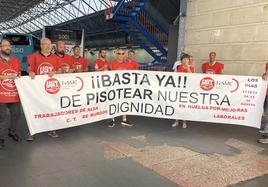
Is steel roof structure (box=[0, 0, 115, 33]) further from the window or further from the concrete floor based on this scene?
the concrete floor

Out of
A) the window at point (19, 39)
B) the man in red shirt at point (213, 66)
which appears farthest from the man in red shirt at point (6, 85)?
the window at point (19, 39)

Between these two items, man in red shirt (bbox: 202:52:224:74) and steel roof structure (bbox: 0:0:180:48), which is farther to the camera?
steel roof structure (bbox: 0:0:180:48)

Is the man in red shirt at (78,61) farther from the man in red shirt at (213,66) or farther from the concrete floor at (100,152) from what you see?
the man in red shirt at (213,66)

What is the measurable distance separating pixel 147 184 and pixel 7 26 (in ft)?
219

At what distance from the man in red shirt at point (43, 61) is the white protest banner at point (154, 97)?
0.72 ft

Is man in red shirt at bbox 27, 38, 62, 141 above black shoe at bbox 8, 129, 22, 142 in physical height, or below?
above

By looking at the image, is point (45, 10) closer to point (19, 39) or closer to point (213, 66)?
point (19, 39)

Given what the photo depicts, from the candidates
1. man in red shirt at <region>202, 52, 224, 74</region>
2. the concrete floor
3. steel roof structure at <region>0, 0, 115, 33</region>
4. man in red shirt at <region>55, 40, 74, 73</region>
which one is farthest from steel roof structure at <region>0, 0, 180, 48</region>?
the concrete floor

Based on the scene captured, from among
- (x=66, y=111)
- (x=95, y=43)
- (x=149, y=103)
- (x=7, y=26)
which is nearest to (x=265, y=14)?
(x=149, y=103)

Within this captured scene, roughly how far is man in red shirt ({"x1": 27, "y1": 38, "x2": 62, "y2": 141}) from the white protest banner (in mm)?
218

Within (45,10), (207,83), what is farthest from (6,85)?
(45,10)

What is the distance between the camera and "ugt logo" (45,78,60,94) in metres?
5.57

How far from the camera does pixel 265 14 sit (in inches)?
301

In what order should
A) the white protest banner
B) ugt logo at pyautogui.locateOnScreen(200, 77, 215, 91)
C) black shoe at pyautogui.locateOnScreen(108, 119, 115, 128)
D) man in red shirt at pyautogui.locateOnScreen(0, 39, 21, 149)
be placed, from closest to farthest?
man in red shirt at pyautogui.locateOnScreen(0, 39, 21, 149), the white protest banner, ugt logo at pyautogui.locateOnScreen(200, 77, 215, 91), black shoe at pyautogui.locateOnScreen(108, 119, 115, 128)
